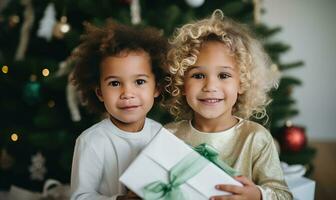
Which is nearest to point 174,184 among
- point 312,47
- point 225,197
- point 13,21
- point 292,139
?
point 225,197

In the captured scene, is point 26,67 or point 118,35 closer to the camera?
point 118,35

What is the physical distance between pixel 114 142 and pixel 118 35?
0.84 feet

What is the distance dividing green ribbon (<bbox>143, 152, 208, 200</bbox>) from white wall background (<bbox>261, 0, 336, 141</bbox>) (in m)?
2.29

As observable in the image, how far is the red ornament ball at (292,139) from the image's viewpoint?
2.00 meters

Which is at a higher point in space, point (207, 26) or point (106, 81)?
point (207, 26)

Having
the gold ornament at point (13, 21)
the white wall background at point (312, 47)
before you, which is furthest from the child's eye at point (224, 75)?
the white wall background at point (312, 47)

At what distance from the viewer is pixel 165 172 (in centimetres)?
78

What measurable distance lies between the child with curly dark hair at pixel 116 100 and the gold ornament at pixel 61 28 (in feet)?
2.49

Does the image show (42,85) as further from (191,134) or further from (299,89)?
(299,89)

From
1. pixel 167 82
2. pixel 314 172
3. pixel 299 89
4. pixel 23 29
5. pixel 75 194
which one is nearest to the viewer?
pixel 75 194

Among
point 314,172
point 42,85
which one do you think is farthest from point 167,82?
point 314,172

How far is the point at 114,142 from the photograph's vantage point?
937 mm

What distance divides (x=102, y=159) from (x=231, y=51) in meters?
0.40

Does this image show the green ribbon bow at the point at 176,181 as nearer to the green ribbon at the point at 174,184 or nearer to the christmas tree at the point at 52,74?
the green ribbon at the point at 174,184
